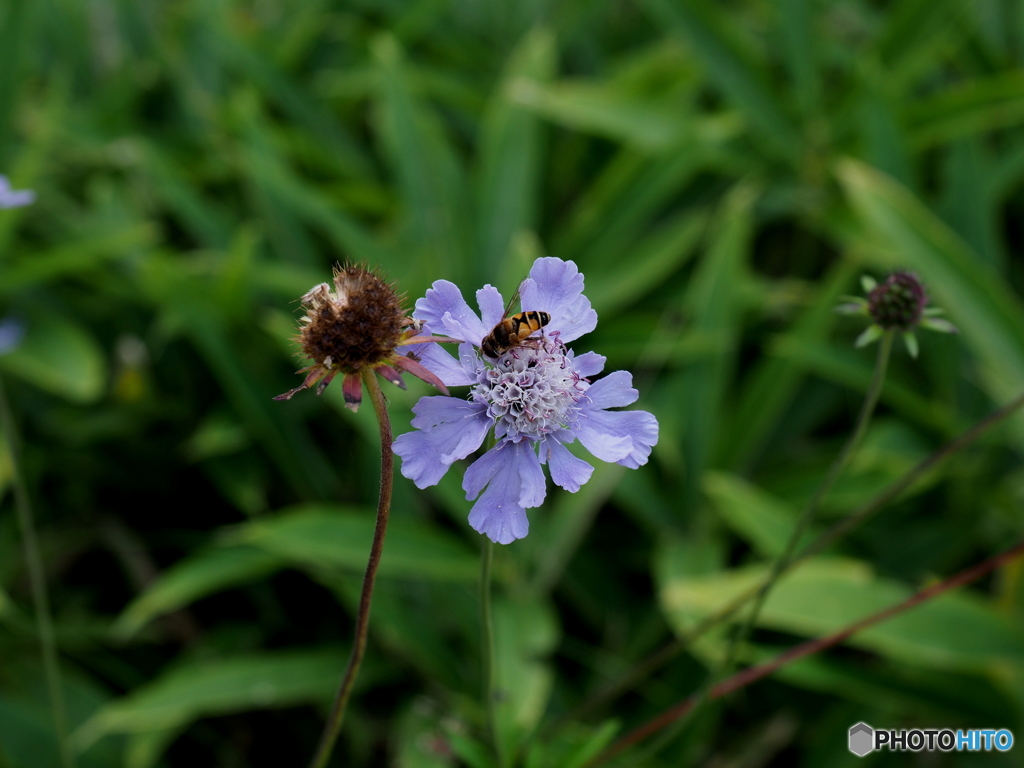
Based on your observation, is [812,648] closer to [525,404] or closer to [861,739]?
[861,739]

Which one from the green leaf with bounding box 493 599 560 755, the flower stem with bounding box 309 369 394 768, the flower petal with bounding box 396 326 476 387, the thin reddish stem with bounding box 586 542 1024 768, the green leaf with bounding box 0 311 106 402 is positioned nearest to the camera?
the flower stem with bounding box 309 369 394 768

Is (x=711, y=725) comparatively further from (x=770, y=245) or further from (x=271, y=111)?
(x=271, y=111)

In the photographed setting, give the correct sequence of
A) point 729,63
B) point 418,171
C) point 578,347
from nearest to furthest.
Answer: point 578,347 < point 418,171 < point 729,63

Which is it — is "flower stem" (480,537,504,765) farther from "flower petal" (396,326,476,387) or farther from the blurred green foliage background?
the blurred green foliage background

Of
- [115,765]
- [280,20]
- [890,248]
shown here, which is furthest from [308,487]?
[280,20]

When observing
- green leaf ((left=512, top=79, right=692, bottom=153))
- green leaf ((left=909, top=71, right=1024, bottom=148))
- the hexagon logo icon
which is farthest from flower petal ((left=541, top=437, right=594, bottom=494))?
green leaf ((left=909, top=71, right=1024, bottom=148))

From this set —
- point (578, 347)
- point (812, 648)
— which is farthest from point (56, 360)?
point (812, 648)
